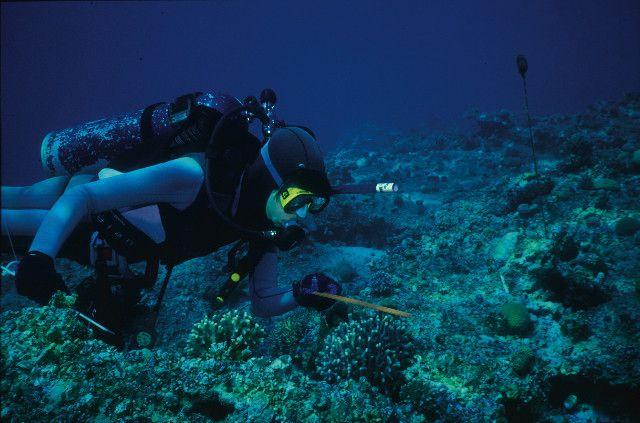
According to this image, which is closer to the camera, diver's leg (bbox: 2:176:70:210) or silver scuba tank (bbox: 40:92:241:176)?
silver scuba tank (bbox: 40:92:241:176)

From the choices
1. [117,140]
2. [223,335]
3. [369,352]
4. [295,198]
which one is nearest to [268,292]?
[223,335]

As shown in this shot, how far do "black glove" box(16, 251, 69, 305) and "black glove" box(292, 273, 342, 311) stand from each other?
220 centimetres

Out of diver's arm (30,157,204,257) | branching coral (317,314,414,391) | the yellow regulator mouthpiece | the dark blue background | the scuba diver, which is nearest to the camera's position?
the yellow regulator mouthpiece

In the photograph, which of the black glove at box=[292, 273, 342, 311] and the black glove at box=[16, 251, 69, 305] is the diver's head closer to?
the black glove at box=[292, 273, 342, 311]

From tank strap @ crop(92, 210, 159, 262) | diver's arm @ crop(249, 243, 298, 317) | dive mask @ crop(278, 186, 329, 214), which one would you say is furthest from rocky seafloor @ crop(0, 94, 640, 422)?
dive mask @ crop(278, 186, 329, 214)

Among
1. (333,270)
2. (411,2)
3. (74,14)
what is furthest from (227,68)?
(333,270)

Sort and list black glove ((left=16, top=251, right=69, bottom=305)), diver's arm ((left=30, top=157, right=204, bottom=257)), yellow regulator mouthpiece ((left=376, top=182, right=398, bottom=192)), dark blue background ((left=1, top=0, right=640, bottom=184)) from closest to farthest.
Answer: black glove ((left=16, top=251, right=69, bottom=305)), yellow regulator mouthpiece ((left=376, top=182, right=398, bottom=192)), diver's arm ((left=30, top=157, right=204, bottom=257)), dark blue background ((left=1, top=0, right=640, bottom=184))

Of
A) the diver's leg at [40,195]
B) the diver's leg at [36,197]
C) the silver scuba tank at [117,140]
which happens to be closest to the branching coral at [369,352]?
the silver scuba tank at [117,140]

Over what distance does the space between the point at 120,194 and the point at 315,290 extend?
216cm

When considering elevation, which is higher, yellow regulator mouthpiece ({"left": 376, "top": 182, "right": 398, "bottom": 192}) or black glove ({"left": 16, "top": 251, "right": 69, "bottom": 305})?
yellow regulator mouthpiece ({"left": 376, "top": 182, "right": 398, "bottom": 192})

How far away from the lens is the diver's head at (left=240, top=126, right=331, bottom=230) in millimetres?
2988

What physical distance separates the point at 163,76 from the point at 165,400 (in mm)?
190594

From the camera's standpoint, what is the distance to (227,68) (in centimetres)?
16512

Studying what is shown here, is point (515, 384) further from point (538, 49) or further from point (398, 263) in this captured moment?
point (538, 49)
